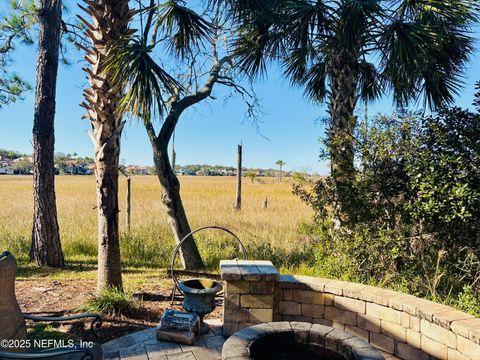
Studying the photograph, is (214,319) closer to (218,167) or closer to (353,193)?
(353,193)

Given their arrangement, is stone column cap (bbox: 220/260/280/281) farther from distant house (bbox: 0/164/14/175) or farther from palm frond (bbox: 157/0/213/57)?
distant house (bbox: 0/164/14/175)

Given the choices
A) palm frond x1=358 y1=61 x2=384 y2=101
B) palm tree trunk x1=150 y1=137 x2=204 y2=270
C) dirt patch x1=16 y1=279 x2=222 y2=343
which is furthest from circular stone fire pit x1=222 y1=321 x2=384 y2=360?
palm frond x1=358 y1=61 x2=384 y2=101

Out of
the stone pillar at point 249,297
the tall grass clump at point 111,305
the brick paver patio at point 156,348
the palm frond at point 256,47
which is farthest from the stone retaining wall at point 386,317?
the palm frond at point 256,47

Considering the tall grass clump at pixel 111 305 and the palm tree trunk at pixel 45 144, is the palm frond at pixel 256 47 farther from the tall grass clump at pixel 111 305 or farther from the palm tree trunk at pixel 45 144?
the tall grass clump at pixel 111 305

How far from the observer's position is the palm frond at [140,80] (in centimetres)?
323

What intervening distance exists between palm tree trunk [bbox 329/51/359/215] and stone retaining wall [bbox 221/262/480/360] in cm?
138

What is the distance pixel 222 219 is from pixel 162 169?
3.61 m

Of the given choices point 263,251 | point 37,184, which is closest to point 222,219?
point 263,251

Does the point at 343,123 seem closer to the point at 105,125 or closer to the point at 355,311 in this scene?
the point at 355,311

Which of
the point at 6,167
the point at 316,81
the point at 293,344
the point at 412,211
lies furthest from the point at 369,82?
the point at 6,167

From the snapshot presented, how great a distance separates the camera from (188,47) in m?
4.93

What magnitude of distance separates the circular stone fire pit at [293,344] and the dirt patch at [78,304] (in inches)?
65.8

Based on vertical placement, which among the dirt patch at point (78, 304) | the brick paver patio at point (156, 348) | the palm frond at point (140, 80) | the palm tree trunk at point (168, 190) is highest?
the palm frond at point (140, 80)

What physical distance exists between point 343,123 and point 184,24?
2706 millimetres
